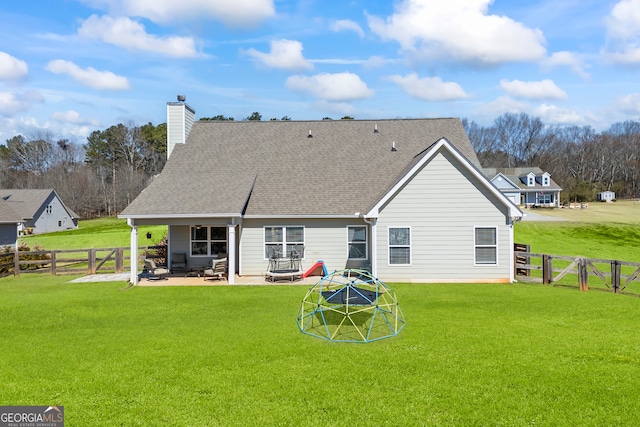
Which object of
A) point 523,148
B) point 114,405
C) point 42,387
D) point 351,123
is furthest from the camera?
point 523,148

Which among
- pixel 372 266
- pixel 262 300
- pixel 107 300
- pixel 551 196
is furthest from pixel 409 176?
pixel 551 196

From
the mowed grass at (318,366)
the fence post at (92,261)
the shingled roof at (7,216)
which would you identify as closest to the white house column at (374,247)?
the mowed grass at (318,366)

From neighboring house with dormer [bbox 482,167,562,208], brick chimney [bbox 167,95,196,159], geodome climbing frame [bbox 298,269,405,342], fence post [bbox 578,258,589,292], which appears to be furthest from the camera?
neighboring house with dormer [bbox 482,167,562,208]

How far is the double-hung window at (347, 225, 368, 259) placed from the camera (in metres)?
18.0

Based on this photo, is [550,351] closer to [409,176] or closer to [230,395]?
[230,395]

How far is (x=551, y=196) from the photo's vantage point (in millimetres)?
69625

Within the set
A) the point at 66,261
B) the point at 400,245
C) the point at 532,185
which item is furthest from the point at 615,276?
the point at 532,185

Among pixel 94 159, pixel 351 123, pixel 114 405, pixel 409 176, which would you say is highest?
pixel 94 159

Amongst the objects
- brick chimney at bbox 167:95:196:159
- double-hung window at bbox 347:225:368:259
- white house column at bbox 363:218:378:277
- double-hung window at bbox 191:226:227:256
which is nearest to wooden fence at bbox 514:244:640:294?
white house column at bbox 363:218:378:277

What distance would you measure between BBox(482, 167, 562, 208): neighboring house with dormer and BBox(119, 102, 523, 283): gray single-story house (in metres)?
49.8

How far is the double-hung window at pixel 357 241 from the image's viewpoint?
18000 mm

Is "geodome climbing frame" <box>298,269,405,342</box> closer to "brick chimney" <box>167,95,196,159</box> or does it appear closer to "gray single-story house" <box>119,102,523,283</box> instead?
"gray single-story house" <box>119,102,523,283</box>

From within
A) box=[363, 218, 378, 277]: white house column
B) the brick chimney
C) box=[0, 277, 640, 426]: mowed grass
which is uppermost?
the brick chimney

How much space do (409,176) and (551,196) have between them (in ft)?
209
